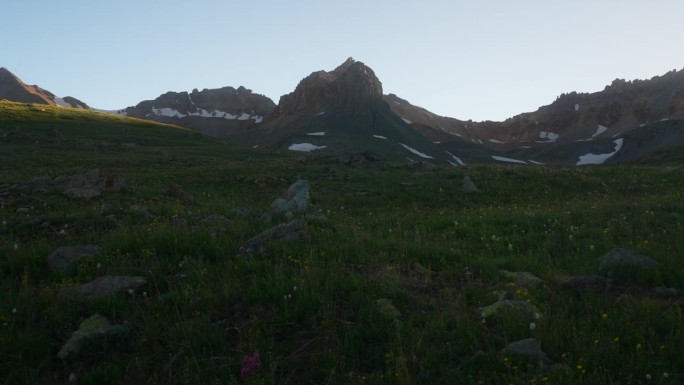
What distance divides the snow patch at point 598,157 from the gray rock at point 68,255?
14604 centimetres

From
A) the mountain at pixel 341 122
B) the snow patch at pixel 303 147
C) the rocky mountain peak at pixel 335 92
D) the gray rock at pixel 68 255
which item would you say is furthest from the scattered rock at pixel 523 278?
the rocky mountain peak at pixel 335 92

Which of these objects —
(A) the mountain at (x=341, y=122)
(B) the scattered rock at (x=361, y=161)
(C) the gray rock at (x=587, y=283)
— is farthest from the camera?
(A) the mountain at (x=341, y=122)

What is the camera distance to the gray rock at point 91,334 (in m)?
5.25

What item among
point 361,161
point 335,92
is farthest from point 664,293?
point 335,92

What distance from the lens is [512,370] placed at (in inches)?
185

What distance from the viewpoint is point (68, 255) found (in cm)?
756

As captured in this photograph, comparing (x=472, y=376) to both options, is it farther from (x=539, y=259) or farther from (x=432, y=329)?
(x=539, y=259)

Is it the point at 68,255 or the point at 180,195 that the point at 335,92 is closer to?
the point at 180,195

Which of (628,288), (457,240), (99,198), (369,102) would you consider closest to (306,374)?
(628,288)

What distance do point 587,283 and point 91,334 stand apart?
19.4 ft

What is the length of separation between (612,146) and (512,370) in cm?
15992

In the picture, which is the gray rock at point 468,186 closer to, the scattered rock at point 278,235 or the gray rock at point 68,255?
the scattered rock at point 278,235

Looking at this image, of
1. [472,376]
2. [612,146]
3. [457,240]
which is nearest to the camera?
[472,376]

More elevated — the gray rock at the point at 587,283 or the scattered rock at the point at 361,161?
the gray rock at the point at 587,283
